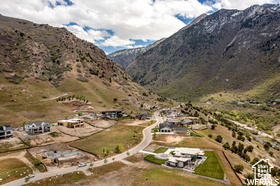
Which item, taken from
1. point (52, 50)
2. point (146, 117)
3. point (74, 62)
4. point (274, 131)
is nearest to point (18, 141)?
point (146, 117)

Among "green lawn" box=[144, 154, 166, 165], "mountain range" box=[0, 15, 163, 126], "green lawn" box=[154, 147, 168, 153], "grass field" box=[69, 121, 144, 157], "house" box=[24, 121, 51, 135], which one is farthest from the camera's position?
"mountain range" box=[0, 15, 163, 126]

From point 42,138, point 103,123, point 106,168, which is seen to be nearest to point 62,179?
point 106,168

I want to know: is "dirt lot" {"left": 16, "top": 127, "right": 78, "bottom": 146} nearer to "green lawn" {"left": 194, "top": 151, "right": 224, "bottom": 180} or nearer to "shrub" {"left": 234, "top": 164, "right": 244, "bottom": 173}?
"green lawn" {"left": 194, "top": 151, "right": 224, "bottom": 180}

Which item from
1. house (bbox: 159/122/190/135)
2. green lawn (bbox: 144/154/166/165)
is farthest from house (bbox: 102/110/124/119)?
green lawn (bbox: 144/154/166/165)

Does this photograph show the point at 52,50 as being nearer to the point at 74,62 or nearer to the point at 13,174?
the point at 74,62

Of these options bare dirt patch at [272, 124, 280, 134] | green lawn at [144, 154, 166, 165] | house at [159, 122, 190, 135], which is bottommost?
bare dirt patch at [272, 124, 280, 134]

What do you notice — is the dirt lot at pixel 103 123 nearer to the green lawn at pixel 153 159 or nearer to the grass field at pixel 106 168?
the green lawn at pixel 153 159

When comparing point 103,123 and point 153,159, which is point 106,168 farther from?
point 103,123

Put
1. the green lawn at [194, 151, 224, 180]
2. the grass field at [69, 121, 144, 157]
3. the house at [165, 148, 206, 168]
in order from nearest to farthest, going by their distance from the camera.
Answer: the green lawn at [194, 151, 224, 180], the house at [165, 148, 206, 168], the grass field at [69, 121, 144, 157]
